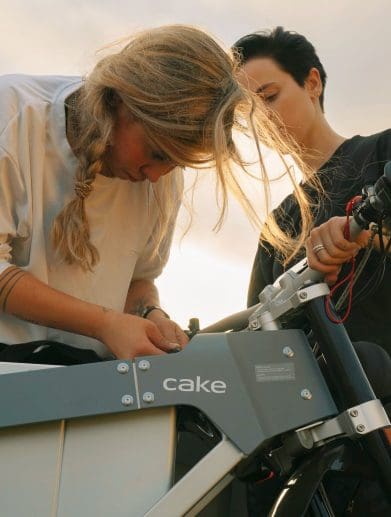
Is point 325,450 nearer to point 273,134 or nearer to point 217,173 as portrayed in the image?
point 217,173

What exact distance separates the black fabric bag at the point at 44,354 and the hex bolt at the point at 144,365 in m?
0.41

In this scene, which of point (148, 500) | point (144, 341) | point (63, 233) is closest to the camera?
point (148, 500)

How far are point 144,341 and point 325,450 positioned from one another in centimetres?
44

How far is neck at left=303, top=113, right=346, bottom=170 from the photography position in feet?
9.55

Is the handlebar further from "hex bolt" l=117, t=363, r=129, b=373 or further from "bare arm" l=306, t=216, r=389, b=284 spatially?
"hex bolt" l=117, t=363, r=129, b=373

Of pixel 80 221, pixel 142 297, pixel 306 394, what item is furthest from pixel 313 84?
pixel 306 394

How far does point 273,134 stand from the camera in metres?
2.23

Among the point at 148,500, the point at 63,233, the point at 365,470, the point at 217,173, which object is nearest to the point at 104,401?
the point at 148,500

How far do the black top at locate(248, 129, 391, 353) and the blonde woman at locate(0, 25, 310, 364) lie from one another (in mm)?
409

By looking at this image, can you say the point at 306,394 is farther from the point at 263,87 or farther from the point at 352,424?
the point at 263,87

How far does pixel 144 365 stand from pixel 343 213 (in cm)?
125

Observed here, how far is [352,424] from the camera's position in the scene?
1340 millimetres

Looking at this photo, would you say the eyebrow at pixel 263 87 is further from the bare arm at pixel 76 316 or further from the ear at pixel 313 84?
the bare arm at pixel 76 316

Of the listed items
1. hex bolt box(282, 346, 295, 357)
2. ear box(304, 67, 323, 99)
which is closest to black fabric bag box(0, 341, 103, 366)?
hex bolt box(282, 346, 295, 357)
